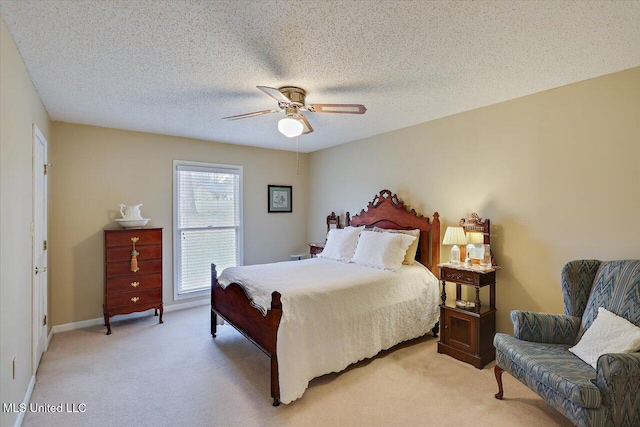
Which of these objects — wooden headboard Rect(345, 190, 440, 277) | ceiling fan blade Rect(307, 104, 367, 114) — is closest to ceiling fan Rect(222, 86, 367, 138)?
ceiling fan blade Rect(307, 104, 367, 114)

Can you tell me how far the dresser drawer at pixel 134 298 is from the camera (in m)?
3.88

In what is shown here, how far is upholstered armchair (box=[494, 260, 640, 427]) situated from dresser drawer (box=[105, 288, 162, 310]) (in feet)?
12.8

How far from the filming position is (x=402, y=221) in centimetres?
421

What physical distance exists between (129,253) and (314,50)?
11.1 ft

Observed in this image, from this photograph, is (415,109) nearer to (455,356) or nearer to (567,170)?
(567,170)

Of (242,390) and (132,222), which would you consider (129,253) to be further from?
(242,390)

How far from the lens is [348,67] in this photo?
244 cm

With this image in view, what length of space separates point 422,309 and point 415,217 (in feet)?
3.77

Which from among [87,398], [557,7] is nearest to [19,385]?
[87,398]

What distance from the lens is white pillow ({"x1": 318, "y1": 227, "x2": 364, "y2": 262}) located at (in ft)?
13.6

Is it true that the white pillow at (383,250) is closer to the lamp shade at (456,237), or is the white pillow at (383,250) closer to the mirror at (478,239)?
the lamp shade at (456,237)

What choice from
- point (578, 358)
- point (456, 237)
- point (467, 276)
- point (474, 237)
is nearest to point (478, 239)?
point (474, 237)

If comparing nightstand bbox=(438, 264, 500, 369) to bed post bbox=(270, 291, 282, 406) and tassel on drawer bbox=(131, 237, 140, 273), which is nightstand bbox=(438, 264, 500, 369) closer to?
bed post bbox=(270, 291, 282, 406)

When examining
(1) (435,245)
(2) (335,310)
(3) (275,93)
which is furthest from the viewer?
(1) (435,245)
